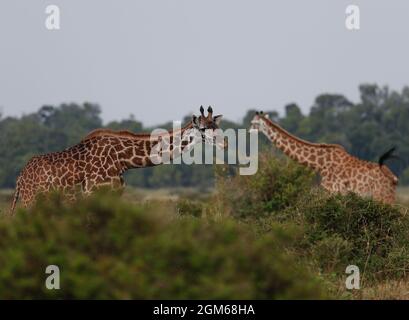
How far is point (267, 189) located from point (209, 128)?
505 centimetres

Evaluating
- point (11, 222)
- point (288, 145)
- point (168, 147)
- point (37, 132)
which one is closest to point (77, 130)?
point (37, 132)

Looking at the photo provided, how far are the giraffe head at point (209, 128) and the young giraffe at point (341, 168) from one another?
412 cm

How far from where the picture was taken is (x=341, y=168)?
15.6 meters

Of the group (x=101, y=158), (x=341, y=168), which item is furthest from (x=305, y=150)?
(x=101, y=158)

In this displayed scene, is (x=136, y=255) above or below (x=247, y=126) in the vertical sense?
above

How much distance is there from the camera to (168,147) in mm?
11500

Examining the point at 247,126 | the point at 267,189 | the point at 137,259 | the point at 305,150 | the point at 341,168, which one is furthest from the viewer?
the point at 247,126

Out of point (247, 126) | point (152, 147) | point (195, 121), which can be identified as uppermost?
point (195, 121)

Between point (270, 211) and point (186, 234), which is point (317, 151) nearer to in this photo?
point (270, 211)

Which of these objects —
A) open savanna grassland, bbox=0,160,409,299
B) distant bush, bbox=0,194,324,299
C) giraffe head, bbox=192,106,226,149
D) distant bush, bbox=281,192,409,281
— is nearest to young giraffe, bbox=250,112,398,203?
distant bush, bbox=281,192,409,281

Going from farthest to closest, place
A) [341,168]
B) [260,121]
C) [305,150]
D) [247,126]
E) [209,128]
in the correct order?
[247,126], [260,121], [305,150], [341,168], [209,128]

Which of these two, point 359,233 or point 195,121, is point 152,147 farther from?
point 359,233

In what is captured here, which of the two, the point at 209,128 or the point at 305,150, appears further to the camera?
the point at 305,150

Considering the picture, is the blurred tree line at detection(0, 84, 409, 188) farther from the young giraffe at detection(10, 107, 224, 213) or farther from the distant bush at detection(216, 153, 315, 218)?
the young giraffe at detection(10, 107, 224, 213)
